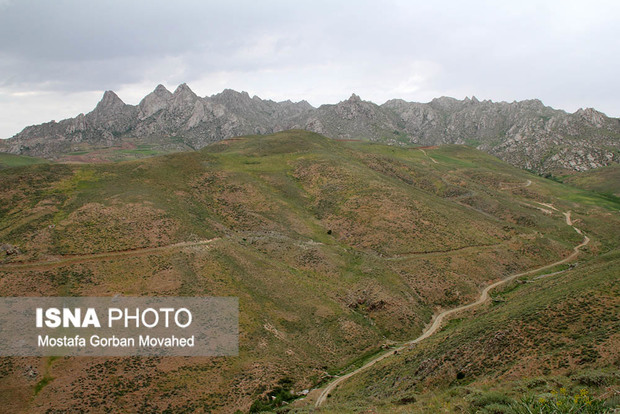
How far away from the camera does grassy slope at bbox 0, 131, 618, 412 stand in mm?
38531

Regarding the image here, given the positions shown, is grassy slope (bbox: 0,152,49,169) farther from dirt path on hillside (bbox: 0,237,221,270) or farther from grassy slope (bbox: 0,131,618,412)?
dirt path on hillside (bbox: 0,237,221,270)

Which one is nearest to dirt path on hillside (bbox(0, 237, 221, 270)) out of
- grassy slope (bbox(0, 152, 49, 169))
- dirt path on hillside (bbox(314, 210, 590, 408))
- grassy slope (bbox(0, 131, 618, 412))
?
grassy slope (bbox(0, 131, 618, 412))

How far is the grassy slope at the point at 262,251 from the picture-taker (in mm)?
38531

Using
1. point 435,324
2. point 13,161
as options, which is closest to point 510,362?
point 435,324

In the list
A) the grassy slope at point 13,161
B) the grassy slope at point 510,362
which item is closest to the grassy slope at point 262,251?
the grassy slope at point 510,362

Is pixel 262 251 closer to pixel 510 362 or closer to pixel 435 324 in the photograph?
pixel 435 324

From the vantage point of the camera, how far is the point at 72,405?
33.3m

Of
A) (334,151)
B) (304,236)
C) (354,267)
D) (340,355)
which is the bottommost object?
(340,355)

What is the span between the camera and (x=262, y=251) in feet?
235

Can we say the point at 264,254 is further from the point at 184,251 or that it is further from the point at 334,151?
the point at 334,151

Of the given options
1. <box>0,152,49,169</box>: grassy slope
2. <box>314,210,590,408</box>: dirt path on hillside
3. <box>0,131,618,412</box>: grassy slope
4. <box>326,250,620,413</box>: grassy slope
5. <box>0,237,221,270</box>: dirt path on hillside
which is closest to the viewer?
<box>326,250,620,413</box>: grassy slope

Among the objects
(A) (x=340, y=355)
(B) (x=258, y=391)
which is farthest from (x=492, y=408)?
(A) (x=340, y=355)

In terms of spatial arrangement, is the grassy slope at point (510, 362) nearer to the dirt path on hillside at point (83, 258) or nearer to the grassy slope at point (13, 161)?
the dirt path on hillside at point (83, 258)

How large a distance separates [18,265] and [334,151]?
107m
